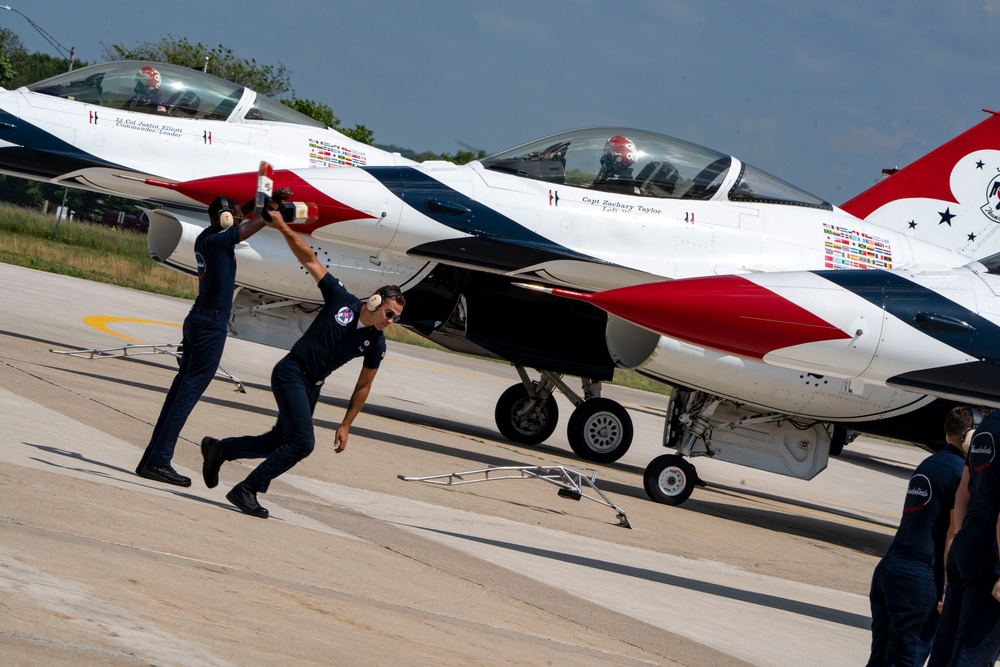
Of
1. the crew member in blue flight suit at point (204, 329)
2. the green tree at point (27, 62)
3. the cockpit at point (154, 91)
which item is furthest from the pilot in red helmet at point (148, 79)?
the green tree at point (27, 62)

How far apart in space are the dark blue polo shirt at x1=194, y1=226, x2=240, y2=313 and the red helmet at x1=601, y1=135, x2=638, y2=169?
246 inches

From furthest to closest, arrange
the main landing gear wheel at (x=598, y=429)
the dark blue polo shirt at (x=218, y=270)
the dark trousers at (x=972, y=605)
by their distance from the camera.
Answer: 1. the main landing gear wheel at (x=598, y=429)
2. the dark blue polo shirt at (x=218, y=270)
3. the dark trousers at (x=972, y=605)

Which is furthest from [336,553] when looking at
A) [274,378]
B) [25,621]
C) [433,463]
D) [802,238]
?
[802,238]

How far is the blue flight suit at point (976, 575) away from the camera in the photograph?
5109 mm

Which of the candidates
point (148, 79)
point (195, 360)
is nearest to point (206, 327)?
point (195, 360)

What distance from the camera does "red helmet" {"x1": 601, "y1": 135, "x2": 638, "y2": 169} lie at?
13219mm

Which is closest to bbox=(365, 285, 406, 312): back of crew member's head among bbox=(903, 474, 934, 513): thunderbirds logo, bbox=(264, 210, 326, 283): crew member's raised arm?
bbox=(264, 210, 326, 283): crew member's raised arm

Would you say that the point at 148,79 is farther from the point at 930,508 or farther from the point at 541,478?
the point at 930,508

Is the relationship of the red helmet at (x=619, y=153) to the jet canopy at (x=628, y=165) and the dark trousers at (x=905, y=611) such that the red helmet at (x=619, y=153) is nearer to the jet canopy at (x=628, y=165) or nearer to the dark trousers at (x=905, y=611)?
the jet canopy at (x=628, y=165)

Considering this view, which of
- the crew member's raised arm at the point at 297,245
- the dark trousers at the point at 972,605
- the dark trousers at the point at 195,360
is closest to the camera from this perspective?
the dark trousers at the point at 972,605

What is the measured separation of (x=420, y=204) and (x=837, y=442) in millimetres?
9121

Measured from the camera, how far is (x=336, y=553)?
6.64m

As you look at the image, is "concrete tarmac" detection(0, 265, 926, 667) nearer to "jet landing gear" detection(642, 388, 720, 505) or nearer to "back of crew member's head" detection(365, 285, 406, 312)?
"jet landing gear" detection(642, 388, 720, 505)

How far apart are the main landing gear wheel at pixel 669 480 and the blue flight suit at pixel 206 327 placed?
5991 millimetres
